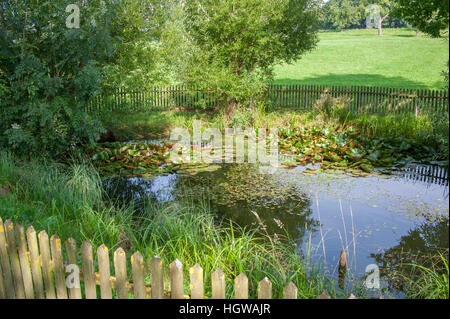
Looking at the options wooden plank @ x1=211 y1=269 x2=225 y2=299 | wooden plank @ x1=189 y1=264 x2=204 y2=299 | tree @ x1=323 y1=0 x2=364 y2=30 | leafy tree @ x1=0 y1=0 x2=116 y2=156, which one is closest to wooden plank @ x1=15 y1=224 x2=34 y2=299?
wooden plank @ x1=189 y1=264 x2=204 y2=299

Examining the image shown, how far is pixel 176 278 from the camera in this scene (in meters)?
2.79

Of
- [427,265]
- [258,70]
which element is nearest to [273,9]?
[258,70]

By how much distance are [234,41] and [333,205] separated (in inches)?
319

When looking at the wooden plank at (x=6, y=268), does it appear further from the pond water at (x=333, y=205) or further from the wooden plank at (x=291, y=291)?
the pond water at (x=333, y=205)

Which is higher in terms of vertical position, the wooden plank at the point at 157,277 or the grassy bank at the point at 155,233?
the wooden plank at the point at 157,277

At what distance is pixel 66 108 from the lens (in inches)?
308

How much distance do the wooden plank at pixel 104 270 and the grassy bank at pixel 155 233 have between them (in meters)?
0.94

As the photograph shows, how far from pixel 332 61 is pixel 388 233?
110 feet

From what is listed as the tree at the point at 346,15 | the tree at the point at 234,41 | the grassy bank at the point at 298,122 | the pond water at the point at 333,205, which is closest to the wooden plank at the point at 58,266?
the pond water at the point at 333,205

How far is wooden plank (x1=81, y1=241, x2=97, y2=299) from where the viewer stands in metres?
3.03

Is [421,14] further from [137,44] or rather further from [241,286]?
[241,286]

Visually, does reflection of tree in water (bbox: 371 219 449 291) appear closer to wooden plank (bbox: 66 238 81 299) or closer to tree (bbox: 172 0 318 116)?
wooden plank (bbox: 66 238 81 299)

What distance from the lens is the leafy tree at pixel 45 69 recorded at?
758cm
